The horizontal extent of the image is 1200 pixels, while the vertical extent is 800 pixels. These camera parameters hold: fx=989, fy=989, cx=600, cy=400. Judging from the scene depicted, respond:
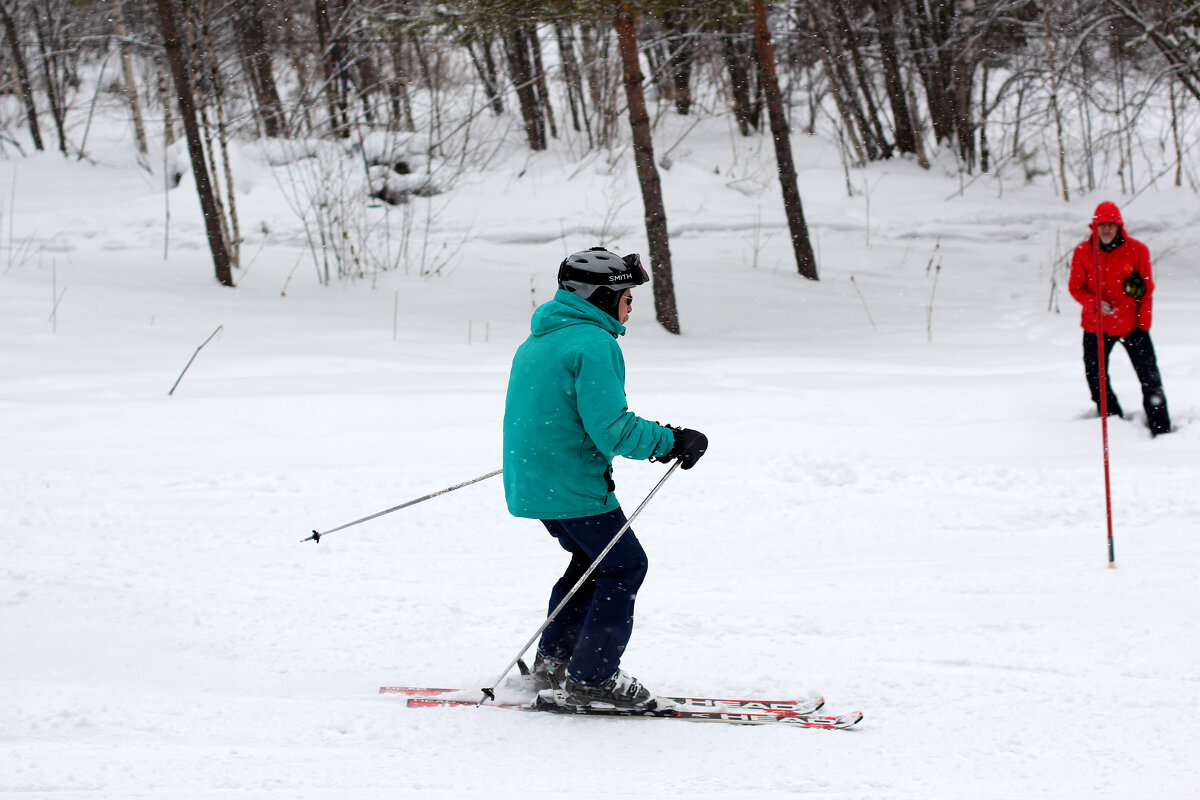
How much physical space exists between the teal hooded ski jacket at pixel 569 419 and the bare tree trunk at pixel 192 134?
398 inches

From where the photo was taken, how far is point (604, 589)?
11.4ft

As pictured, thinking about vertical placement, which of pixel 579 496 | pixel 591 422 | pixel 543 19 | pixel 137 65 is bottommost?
pixel 579 496

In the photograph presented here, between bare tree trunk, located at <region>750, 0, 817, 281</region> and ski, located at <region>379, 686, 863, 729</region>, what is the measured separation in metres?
10.4

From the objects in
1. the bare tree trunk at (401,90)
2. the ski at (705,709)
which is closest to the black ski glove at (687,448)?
the ski at (705,709)

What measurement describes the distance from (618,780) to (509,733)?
0.51 metres

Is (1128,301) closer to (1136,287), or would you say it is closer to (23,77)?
(1136,287)

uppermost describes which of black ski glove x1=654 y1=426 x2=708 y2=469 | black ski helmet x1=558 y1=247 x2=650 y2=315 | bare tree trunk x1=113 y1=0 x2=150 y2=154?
bare tree trunk x1=113 y1=0 x2=150 y2=154

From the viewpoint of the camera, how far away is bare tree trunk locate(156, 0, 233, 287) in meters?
11.7

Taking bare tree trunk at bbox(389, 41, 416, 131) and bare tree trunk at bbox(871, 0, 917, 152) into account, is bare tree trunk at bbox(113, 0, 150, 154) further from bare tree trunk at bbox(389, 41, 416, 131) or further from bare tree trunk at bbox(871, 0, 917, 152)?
bare tree trunk at bbox(871, 0, 917, 152)

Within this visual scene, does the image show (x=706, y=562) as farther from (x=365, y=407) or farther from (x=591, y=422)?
(x=365, y=407)

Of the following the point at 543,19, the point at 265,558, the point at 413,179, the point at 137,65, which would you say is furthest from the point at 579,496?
the point at 137,65

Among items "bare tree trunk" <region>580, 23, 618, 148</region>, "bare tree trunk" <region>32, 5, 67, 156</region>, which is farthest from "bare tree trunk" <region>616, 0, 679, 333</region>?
"bare tree trunk" <region>32, 5, 67, 156</region>

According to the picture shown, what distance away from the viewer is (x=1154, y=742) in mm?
3303

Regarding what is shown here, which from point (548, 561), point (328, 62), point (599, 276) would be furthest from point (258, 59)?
point (599, 276)
